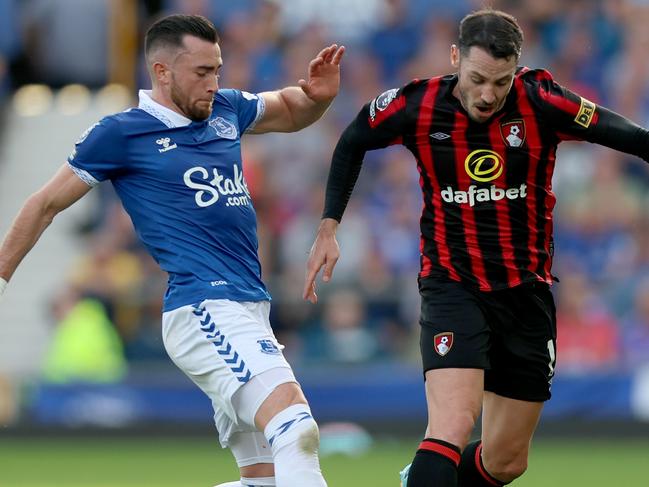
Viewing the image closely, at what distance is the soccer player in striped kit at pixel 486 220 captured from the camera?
20.3 feet

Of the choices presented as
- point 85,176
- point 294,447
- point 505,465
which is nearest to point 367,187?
point 505,465

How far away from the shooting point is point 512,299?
6496 mm

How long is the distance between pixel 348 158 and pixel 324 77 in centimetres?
51

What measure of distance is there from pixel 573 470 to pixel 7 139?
8843 mm

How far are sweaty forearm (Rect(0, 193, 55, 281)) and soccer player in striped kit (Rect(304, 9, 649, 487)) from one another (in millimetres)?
1260

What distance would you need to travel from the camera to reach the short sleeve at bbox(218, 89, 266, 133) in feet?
22.2

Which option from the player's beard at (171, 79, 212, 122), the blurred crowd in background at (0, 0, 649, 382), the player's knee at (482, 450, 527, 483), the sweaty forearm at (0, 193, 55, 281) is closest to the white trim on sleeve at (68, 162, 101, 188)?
the sweaty forearm at (0, 193, 55, 281)

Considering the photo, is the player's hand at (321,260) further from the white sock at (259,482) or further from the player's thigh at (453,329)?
the white sock at (259,482)

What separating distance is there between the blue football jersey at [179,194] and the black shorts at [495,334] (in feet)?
2.57

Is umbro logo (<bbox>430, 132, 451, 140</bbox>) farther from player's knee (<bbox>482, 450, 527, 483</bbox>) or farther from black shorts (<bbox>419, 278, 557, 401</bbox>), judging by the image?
player's knee (<bbox>482, 450, 527, 483</bbox>)

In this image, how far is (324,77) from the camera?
23.2ft

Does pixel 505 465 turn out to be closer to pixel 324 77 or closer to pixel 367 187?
pixel 324 77

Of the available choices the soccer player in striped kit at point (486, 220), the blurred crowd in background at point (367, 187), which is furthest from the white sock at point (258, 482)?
the blurred crowd in background at point (367, 187)

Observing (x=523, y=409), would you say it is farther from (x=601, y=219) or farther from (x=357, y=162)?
(x=601, y=219)
